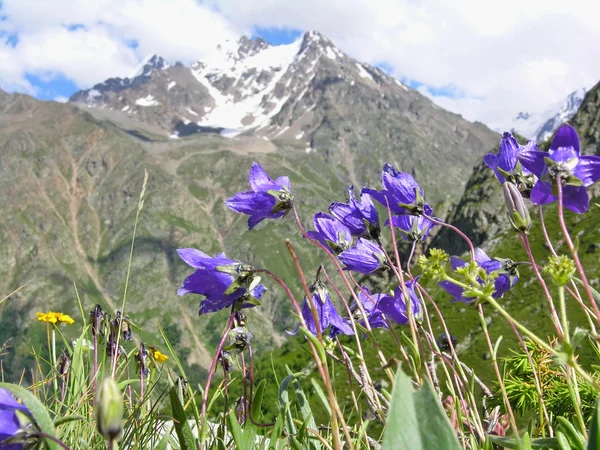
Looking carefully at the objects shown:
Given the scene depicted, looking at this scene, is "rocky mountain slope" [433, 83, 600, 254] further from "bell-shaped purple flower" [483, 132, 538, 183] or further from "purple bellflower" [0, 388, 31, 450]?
"purple bellflower" [0, 388, 31, 450]

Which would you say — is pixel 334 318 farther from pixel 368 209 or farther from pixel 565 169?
pixel 565 169

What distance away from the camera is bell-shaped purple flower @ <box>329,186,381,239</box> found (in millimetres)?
2855

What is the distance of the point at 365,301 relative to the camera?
324 centimetres

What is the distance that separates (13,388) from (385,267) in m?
1.81

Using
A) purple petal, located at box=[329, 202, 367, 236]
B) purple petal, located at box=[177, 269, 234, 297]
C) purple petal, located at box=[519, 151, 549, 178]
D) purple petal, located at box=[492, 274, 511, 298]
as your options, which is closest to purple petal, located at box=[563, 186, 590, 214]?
purple petal, located at box=[519, 151, 549, 178]

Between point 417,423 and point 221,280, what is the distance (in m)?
1.38

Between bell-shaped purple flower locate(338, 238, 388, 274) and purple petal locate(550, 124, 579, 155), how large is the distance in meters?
0.99

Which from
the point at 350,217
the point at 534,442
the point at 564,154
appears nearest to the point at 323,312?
the point at 350,217

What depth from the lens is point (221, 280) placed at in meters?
2.41

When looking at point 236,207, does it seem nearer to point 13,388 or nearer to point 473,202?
point 13,388

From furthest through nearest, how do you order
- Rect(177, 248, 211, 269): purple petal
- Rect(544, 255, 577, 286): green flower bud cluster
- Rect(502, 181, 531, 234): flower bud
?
1. Rect(177, 248, 211, 269): purple petal
2. Rect(502, 181, 531, 234): flower bud
3. Rect(544, 255, 577, 286): green flower bud cluster

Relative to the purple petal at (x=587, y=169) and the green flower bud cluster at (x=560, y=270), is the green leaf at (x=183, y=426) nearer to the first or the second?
the green flower bud cluster at (x=560, y=270)

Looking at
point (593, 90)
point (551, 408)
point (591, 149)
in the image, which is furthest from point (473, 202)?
point (551, 408)

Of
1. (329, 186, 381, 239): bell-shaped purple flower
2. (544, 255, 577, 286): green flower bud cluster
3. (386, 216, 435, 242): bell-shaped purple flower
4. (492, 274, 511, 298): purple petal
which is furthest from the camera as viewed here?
(386, 216, 435, 242): bell-shaped purple flower
